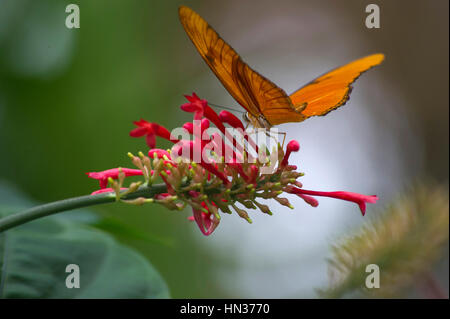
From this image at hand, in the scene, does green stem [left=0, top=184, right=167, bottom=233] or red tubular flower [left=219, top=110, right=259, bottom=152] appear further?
red tubular flower [left=219, top=110, right=259, bottom=152]

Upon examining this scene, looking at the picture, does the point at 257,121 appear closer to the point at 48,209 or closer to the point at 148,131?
the point at 148,131

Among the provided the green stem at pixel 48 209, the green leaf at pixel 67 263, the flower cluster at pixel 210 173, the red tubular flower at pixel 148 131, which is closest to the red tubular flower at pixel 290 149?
the flower cluster at pixel 210 173

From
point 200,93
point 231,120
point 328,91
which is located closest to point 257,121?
point 231,120

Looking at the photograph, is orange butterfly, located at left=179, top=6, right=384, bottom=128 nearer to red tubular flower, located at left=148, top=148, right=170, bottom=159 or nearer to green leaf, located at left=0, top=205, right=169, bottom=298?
red tubular flower, located at left=148, top=148, right=170, bottom=159

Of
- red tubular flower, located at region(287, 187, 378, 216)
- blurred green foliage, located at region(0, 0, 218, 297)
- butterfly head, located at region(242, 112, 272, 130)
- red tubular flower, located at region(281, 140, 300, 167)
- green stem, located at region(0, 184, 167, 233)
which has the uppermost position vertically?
blurred green foliage, located at region(0, 0, 218, 297)

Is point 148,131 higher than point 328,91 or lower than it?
lower

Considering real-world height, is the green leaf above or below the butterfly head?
below

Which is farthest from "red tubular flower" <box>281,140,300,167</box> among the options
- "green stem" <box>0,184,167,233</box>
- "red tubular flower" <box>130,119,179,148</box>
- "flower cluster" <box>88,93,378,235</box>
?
"green stem" <box>0,184,167,233</box>

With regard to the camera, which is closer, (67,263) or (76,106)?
(67,263)
